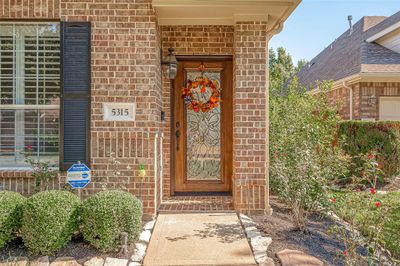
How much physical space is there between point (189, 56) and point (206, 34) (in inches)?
17.7

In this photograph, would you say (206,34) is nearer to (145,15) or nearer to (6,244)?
(145,15)

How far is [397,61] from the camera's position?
10.5 m

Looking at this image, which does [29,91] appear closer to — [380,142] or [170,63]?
[170,63]

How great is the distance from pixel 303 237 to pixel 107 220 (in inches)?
87.5

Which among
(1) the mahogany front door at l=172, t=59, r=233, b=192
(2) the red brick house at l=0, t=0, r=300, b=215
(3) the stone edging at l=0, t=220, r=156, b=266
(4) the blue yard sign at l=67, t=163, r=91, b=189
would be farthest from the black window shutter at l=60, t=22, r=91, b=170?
(1) the mahogany front door at l=172, t=59, r=233, b=192

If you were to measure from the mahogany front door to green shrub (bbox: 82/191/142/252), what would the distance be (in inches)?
90.5

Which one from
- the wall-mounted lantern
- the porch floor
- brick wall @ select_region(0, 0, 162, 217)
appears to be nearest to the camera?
brick wall @ select_region(0, 0, 162, 217)

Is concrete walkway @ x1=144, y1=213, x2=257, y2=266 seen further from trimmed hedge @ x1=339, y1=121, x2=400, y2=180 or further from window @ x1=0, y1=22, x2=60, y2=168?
trimmed hedge @ x1=339, y1=121, x2=400, y2=180

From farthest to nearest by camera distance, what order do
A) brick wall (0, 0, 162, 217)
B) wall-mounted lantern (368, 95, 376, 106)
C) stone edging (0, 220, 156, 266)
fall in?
wall-mounted lantern (368, 95, 376, 106) < brick wall (0, 0, 162, 217) < stone edging (0, 220, 156, 266)

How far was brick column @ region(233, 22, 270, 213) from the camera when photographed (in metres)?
4.86

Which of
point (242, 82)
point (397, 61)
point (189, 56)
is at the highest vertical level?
point (397, 61)

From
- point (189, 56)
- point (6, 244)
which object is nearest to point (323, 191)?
point (189, 56)

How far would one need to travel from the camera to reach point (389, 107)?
1017 cm

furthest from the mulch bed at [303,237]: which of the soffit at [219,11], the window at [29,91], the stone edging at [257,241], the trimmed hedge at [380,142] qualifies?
the trimmed hedge at [380,142]
